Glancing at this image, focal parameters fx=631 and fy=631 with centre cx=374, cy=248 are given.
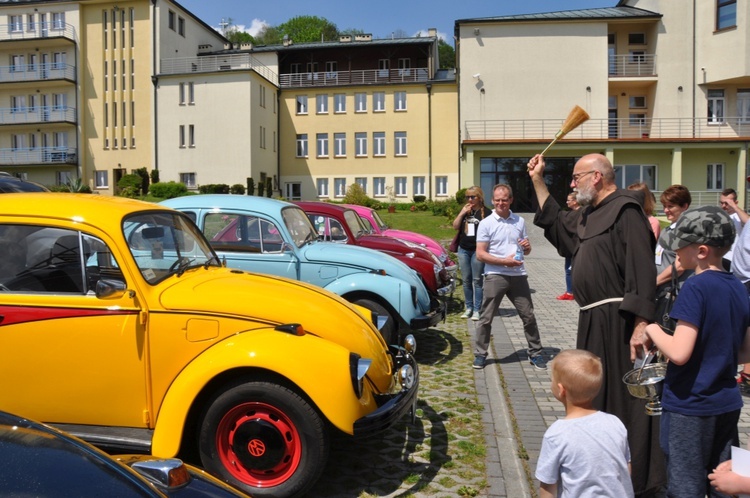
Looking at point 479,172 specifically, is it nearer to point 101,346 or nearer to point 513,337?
point 513,337

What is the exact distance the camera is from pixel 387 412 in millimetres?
4305

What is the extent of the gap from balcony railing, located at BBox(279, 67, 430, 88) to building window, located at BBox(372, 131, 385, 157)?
4108 mm

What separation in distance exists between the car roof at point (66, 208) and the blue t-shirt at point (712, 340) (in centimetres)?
382

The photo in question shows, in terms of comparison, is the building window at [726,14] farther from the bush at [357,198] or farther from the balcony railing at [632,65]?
the bush at [357,198]

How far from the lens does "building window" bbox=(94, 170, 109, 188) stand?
4903 cm

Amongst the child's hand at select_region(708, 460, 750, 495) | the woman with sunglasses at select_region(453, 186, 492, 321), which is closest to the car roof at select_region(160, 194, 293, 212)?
the woman with sunglasses at select_region(453, 186, 492, 321)

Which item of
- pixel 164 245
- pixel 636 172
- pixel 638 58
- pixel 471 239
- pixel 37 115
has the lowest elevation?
pixel 471 239

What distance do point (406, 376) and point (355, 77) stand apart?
4854 centimetres

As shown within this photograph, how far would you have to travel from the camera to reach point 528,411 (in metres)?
6.18

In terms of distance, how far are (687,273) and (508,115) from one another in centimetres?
3692

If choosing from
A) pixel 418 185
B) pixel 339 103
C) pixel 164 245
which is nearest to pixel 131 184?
pixel 339 103

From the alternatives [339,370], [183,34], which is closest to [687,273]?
[339,370]

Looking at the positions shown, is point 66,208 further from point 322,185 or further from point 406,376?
point 322,185

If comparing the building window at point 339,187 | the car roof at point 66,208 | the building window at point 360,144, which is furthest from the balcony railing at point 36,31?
the car roof at point 66,208
